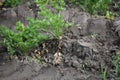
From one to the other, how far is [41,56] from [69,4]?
122 cm

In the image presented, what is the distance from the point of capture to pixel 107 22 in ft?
15.1

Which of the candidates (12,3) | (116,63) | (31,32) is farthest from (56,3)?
(116,63)

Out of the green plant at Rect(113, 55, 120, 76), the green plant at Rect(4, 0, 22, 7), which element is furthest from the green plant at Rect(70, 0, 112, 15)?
the green plant at Rect(113, 55, 120, 76)

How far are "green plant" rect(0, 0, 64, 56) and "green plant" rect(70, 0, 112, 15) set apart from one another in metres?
0.98

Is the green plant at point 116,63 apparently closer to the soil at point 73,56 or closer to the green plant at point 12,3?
the soil at point 73,56

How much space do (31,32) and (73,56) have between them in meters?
0.62

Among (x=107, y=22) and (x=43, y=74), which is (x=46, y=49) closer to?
(x=43, y=74)

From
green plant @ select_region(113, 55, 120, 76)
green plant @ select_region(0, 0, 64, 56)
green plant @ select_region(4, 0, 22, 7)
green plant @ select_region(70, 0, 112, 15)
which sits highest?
green plant @ select_region(4, 0, 22, 7)

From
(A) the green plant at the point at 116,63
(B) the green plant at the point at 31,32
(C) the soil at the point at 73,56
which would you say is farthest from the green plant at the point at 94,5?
(A) the green plant at the point at 116,63

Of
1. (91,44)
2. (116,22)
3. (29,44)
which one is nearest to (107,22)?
(116,22)

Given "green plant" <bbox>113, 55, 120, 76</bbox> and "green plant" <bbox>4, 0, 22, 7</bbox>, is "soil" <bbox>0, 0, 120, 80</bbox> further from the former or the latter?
"green plant" <bbox>4, 0, 22, 7</bbox>

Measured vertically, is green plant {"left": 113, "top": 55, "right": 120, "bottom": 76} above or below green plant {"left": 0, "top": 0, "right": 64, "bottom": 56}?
below

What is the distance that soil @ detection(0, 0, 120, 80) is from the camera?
388 centimetres

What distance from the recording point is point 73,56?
13.3ft
